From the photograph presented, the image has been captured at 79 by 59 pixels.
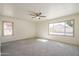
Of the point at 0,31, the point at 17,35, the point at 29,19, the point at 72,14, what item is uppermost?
the point at 72,14

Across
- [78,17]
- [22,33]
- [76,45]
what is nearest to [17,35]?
[22,33]

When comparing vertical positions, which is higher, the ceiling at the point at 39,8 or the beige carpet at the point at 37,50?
the ceiling at the point at 39,8

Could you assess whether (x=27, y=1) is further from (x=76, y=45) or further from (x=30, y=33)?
(x=76, y=45)

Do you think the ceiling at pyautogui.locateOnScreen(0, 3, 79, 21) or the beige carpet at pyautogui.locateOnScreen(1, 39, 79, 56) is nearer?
the ceiling at pyautogui.locateOnScreen(0, 3, 79, 21)

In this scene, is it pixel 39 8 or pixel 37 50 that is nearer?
pixel 39 8

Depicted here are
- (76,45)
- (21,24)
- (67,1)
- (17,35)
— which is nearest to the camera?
(67,1)

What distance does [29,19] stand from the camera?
8.71 ft

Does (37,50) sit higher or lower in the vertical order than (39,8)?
lower

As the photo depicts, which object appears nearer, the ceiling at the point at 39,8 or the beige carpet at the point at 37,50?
the ceiling at the point at 39,8

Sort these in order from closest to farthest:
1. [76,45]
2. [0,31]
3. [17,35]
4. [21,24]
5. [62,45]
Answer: [0,31] → [17,35] → [21,24] → [76,45] → [62,45]

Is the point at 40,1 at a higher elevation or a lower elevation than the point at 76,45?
higher

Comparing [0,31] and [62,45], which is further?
[62,45]

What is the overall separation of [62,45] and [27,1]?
8.10 ft

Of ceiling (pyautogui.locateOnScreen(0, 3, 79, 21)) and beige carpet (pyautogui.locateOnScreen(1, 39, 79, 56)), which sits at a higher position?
ceiling (pyautogui.locateOnScreen(0, 3, 79, 21))
